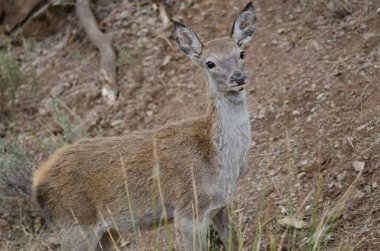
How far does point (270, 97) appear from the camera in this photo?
9.21 metres

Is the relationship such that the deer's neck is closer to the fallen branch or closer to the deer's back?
the deer's back

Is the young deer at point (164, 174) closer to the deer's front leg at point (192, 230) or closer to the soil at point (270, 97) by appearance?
the deer's front leg at point (192, 230)

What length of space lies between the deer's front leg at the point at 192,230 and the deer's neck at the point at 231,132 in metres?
0.53

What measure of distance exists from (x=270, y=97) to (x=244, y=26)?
6.43ft

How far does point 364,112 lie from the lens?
25.8 ft

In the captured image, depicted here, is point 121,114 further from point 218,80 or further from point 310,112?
point 218,80

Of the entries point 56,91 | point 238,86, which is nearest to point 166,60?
point 56,91

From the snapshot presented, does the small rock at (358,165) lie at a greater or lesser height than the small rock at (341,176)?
greater

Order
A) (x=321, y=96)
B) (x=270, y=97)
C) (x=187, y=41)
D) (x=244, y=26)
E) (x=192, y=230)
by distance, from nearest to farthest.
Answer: (x=192, y=230) → (x=187, y=41) → (x=244, y=26) → (x=321, y=96) → (x=270, y=97)

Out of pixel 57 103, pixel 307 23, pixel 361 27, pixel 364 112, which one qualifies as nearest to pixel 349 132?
pixel 364 112

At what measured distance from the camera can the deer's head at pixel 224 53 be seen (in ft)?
21.9

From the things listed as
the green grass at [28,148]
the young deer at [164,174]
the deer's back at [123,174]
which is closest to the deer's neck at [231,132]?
the young deer at [164,174]

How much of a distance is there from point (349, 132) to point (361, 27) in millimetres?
1971

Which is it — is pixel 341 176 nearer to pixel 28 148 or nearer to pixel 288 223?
pixel 288 223
